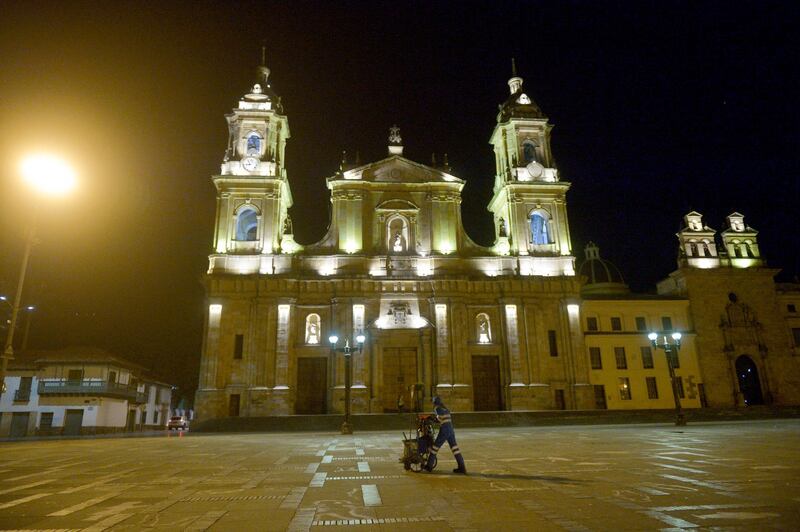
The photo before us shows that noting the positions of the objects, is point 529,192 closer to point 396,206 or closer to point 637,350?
point 396,206

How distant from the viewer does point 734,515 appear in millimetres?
5676

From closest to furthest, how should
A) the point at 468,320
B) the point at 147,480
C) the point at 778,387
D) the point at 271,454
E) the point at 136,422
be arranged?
the point at 147,480 → the point at 271,454 → the point at 468,320 → the point at 778,387 → the point at 136,422

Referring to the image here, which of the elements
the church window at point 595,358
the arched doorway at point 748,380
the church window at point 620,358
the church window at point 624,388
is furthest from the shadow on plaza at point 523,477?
the arched doorway at point 748,380

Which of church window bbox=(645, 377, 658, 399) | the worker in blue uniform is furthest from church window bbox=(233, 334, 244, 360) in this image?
church window bbox=(645, 377, 658, 399)

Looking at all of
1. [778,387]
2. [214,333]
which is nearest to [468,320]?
[214,333]

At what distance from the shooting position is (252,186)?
3784 centimetres

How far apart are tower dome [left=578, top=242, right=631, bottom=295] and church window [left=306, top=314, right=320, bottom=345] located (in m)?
30.0

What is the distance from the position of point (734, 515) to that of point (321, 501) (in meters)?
4.83

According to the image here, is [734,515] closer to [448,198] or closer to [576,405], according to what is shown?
[576,405]

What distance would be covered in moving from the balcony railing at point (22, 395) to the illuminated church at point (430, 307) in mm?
15817

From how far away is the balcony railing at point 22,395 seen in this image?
3825 cm

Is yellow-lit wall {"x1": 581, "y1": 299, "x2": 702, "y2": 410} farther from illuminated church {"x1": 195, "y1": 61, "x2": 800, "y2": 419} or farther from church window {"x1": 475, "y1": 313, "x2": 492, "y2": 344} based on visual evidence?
church window {"x1": 475, "y1": 313, "x2": 492, "y2": 344}

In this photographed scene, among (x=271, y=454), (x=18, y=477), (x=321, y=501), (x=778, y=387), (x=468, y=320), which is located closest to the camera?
(x=321, y=501)

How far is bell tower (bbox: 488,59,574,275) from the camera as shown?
39.1 meters
